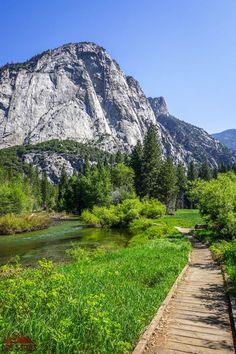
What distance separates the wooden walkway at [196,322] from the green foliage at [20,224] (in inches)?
1826

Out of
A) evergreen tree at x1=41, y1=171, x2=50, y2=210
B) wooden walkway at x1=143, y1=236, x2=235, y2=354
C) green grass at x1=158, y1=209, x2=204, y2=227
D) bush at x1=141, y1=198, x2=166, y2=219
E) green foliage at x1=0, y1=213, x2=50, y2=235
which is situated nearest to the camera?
wooden walkway at x1=143, y1=236, x2=235, y2=354

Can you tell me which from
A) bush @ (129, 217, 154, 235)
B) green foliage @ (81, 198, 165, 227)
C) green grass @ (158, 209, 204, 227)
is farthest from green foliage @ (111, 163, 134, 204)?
bush @ (129, 217, 154, 235)

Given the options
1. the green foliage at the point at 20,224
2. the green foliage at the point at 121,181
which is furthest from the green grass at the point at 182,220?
the green foliage at the point at 20,224

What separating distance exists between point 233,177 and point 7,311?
119 ft

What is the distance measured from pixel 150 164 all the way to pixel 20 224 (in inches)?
→ 1538

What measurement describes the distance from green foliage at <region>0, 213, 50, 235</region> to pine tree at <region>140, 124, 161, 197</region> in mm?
29408

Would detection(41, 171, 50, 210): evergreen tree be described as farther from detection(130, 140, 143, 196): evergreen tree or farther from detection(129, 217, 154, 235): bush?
detection(129, 217, 154, 235): bush

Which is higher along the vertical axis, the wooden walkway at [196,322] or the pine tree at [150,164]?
the pine tree at [150,164]

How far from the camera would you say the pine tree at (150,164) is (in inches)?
3334

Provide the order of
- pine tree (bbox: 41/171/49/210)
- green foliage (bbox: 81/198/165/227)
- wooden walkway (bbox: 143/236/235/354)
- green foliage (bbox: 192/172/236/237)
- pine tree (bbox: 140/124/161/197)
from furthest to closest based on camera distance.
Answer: pine tree (bbox: 41/171/49/210)
pine tree (bbox: 140/124/161/197)
green foliage (bbox: 81/198/165/227)
green foliage (bbox: 192/172/236/237)
wooden walkway (bbox: 143/236/235/354)

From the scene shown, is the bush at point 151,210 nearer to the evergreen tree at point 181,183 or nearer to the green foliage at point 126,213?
the green foliage at point 126,213

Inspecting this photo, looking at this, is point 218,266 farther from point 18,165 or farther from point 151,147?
point 18,165

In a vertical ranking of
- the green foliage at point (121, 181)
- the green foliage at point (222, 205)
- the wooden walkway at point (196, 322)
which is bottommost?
the wooden walkway at point (196, 322)

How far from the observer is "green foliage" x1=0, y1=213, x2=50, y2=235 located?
182ft
